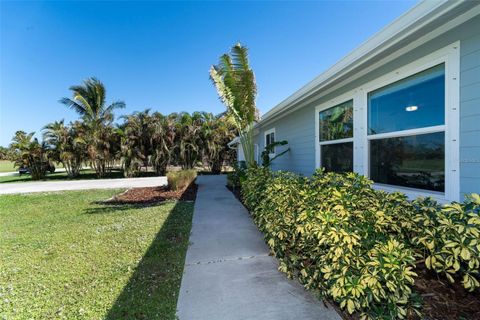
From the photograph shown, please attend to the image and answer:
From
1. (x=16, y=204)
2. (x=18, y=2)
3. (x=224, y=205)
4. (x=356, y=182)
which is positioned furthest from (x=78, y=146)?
(x=356, y=182)

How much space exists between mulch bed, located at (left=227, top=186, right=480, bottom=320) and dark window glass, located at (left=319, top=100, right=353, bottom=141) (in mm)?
2801

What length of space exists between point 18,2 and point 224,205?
28.4 feet

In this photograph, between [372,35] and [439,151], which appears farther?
[372,35]

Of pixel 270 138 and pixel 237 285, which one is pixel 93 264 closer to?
pixel 237 285

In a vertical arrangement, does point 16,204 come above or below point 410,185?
below

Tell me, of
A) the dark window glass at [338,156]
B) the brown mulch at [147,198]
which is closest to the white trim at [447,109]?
the dark window glass at [338,156]

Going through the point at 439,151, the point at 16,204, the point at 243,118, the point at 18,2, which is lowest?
the point at 16,204

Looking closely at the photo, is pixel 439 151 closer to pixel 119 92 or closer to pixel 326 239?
pixel 326 239

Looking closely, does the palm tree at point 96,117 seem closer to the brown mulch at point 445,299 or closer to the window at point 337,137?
the window at point 337,137

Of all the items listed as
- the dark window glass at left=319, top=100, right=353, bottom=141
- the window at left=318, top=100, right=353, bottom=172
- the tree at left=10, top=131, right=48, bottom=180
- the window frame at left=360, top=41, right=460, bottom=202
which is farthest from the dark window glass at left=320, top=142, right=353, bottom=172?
the tree at left=10, top=131, right=48, bottom=180

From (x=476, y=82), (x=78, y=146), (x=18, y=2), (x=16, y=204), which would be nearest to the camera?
(x=476, y=82)

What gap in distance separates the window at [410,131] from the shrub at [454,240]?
0.92 meters

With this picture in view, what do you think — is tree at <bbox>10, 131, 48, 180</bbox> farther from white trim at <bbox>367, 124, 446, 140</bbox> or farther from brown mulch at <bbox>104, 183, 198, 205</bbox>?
white trim at <bbox>367, 124, 446, 140</bbox>

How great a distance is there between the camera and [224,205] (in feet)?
23.6
